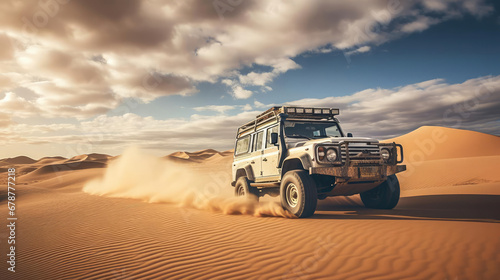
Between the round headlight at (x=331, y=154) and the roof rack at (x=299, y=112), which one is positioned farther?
the roof rack at (x=299, y=112)

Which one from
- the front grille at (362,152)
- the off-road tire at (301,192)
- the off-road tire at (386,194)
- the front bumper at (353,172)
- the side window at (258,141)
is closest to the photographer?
the front bumper at (353,172)

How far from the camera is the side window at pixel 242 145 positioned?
9869 millimetres

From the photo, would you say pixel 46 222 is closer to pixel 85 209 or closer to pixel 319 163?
pixel 85 209

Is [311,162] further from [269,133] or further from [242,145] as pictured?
[242,145]

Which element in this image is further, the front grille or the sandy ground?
the front grille

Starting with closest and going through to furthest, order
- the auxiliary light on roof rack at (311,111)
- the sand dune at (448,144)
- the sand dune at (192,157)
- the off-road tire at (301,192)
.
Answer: the off-road tire at (301,192)
the auxiliary light on roof rack at (311,111)
the sand dune at (448,144)
the sand dune at (192,157)

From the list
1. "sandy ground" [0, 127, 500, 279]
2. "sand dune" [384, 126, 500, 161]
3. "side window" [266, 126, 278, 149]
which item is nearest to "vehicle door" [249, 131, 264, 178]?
"side window" [266, 126, 278, 149]

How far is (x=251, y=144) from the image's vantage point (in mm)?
9391

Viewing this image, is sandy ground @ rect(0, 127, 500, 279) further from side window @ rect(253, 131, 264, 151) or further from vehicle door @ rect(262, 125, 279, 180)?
side window @ rect(253, 131, 264, 151)

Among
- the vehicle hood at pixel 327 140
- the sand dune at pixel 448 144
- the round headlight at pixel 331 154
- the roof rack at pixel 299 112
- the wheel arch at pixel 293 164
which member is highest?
the sand dune at pixel 448 144

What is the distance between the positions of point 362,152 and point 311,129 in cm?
179

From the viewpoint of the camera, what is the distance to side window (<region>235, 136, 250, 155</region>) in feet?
32.4

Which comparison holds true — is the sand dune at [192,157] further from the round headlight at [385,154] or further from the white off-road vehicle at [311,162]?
the round headlight at [385,154]

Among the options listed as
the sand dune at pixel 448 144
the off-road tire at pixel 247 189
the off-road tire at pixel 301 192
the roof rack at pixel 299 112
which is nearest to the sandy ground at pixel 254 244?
the off-road tire at pixel 301 192
